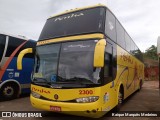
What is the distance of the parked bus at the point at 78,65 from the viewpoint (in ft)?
18.0

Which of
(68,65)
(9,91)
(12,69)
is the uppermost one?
(68,65)

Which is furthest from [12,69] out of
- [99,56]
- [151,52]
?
[151,52]

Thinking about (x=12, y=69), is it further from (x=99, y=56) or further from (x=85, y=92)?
(x=99, y=56)

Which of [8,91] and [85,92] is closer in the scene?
[85,92]

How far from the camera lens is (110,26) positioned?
7.01m

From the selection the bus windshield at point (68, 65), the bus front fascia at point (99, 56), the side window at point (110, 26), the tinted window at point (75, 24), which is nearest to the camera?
the bus front fascia at point (99, 56)

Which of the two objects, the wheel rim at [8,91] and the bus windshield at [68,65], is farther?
the wheel rim at [8,91]

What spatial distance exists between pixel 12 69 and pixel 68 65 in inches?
189

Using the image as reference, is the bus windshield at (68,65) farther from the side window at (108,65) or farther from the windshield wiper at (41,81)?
the side window at (108,65)

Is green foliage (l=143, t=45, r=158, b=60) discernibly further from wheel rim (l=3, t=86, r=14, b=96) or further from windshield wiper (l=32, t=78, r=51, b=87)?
windshield wiper (l=32, t=78, r=51, b=87)

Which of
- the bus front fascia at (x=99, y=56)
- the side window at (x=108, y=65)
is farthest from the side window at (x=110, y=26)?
the bus front fascia at (x=99, y=56)

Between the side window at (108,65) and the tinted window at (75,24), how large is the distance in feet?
2.34

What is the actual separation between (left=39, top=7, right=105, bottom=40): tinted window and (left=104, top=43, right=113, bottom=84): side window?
714 millimetres

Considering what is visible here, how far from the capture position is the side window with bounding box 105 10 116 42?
260 inches
